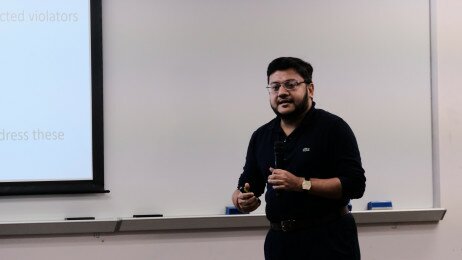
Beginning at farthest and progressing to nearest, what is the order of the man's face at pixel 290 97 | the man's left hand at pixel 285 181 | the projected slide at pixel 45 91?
the projected slide at pixel 45 91 < the man's face at pixel 290 97 < the man's left hand at pixel 285 181

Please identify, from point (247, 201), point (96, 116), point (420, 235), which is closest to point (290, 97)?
point (247, 201)

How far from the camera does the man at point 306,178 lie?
2.05 meters

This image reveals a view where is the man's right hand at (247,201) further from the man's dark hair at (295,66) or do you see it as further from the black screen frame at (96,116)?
the black screen frame at (96,116)

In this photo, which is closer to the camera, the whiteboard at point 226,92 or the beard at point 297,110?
the beard at point 297,110

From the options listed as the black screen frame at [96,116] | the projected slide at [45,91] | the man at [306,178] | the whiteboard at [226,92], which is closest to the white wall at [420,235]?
the whiteboard at [226,92]

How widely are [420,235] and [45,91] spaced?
2.52 m

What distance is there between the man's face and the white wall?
4.21 feet

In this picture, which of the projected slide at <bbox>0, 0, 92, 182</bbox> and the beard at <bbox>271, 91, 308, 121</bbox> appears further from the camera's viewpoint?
the projected slide at <bbox>0, 0, 92, 182</bbox>

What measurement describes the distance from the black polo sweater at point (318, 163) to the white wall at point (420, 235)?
42.8 inches

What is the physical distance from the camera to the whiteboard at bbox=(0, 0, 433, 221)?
10.3 feet

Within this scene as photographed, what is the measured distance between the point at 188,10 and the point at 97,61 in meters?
0.63

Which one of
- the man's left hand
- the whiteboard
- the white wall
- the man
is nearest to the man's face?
the man

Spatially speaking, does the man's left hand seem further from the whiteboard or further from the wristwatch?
the whiteboard

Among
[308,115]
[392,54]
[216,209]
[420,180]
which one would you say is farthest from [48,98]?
[420,180]
